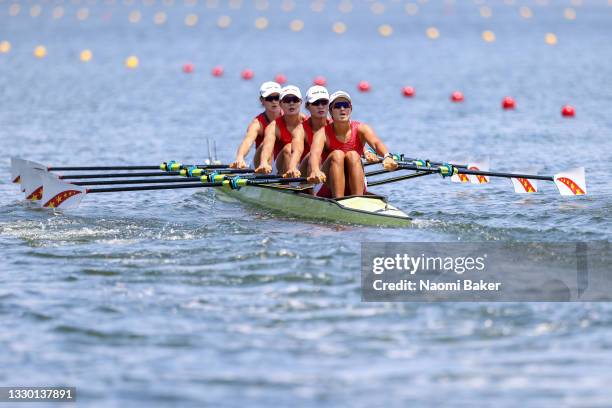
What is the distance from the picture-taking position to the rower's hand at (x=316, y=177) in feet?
48.8

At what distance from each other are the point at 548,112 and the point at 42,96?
55.5 feet

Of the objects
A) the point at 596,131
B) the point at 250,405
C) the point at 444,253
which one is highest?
the point at 596,131

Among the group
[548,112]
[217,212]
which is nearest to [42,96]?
[548,112]

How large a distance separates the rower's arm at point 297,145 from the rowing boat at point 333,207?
0.52 m

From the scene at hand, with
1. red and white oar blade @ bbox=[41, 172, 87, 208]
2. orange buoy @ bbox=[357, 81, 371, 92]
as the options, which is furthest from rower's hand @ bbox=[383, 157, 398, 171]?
orange buoy @ bbox=[357, 81, 371, 92]

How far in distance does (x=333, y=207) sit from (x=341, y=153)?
779 mm

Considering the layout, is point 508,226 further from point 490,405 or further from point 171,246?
point 490,405

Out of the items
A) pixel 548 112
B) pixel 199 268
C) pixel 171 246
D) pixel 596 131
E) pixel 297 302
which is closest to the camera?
pixel 297 302

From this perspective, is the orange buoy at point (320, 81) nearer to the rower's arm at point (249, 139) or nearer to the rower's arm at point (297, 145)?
the rower's arm at point (249, 139)

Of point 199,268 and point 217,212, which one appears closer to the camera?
point 199,268

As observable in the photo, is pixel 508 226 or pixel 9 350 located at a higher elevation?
pixel 508 226

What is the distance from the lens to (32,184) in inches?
701

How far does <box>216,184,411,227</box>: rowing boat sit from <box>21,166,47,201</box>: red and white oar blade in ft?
12.0

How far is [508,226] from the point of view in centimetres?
1474
